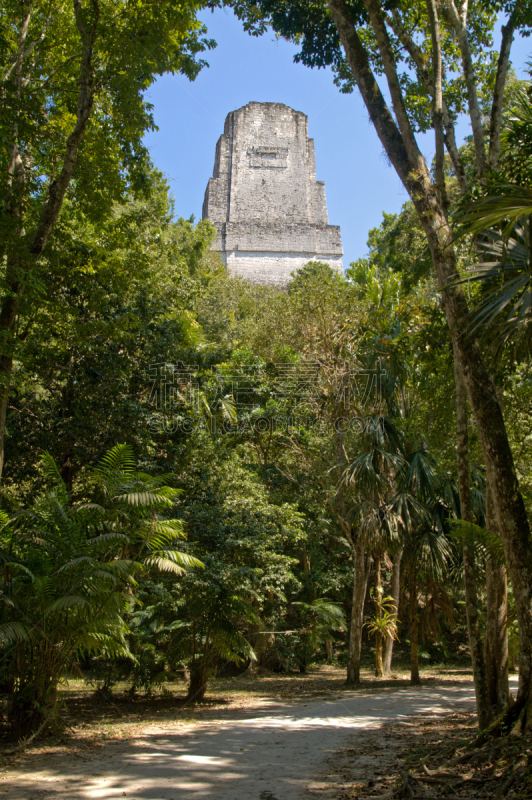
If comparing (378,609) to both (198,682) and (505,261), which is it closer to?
(198,682)

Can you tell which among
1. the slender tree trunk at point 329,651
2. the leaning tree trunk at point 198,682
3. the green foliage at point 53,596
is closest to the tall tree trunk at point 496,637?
the green foliage at point 53,596

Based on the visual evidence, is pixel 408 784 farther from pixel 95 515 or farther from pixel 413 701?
pixel 413 701

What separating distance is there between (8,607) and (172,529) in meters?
2.45

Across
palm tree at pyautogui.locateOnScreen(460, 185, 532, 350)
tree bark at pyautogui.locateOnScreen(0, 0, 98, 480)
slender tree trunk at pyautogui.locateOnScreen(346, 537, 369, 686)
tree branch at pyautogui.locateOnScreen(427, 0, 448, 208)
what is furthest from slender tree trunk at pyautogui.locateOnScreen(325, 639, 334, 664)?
tree branch at pyautogui.locateOnScreen(427, 0, 448, 208)

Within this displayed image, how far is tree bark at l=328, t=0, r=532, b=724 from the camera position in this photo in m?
4.74

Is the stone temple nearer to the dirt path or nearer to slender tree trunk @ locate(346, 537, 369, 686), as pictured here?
slender tree trunk @ locate(346, 537, 369, 686)

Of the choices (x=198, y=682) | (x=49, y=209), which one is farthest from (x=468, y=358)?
(x=198, y=682)

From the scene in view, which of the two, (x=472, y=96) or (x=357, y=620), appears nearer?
(x=472, y=96)

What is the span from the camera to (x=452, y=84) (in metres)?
8.37

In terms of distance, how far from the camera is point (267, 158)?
4478cm

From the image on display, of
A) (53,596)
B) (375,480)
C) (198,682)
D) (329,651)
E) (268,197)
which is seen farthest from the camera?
(268,197)

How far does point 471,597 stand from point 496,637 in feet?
1.41

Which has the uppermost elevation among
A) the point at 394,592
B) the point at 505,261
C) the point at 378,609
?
the point at 505,261

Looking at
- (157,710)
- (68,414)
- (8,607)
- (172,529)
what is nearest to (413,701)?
(157,710)
